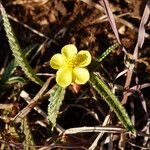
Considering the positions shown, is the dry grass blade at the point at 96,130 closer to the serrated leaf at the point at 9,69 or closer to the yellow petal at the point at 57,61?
the yellow petal at the point at 57,61

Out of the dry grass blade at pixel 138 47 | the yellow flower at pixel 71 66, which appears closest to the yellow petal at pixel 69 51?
the yellow flower at pixel 71 66

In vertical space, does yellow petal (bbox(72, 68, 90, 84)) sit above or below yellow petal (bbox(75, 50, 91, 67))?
below

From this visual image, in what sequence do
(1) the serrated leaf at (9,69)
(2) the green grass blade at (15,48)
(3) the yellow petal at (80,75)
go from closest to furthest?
(3) the yellow petal at (80,75)
(2) the green grass blade at (15,48)
(1) the serrated leaf at (9,69)

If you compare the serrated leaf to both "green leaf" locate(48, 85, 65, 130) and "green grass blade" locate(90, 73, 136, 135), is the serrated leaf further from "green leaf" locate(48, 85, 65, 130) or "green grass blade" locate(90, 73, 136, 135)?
"green grass blade" locate(90, 73, 136, 135)

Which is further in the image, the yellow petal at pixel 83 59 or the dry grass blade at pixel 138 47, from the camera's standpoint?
the dry grass blade at pixel 138 47

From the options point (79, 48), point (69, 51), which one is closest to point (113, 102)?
point (69, 51)

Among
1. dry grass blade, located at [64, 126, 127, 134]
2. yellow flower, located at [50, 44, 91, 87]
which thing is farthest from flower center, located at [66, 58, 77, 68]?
dry grass blade, located at [64, 126, 127, 134]
